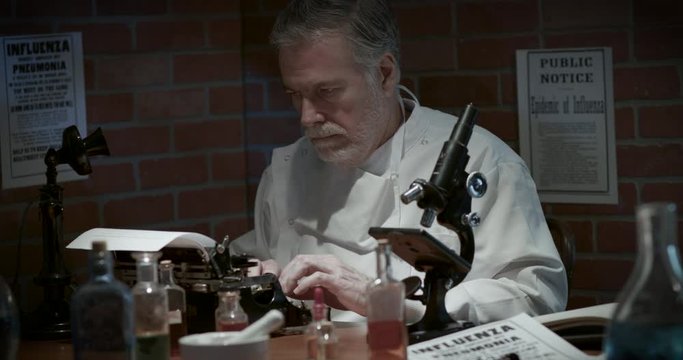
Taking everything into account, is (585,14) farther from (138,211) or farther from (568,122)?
(138,211)

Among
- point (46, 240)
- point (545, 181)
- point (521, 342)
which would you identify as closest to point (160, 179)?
point (46, 240)

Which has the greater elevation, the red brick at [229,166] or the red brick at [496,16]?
the red brick at [496,16]

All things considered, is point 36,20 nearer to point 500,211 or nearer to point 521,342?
point 500,211

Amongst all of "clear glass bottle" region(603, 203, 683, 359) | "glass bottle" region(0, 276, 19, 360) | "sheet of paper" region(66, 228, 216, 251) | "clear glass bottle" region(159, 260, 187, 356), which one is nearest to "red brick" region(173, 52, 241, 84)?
"sheet of paper" region(66, 228, 216, 251)

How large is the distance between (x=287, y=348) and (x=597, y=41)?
4.97ft

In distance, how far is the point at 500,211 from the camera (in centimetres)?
288

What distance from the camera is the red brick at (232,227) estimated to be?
12.6 feet

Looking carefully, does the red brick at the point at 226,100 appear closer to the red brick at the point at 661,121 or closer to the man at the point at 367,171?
the man at the point at 367,171

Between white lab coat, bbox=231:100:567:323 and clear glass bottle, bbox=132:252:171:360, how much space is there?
0.76m

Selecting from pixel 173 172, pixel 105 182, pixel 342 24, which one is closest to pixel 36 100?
pixel 105 182

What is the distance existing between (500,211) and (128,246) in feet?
2.89

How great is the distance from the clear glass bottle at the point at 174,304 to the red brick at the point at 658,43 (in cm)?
158

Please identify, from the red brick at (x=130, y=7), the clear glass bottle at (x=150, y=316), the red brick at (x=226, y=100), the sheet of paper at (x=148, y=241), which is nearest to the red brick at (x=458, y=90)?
the red brick at (x=226, y=100)

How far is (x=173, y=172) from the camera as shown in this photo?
3.69m
